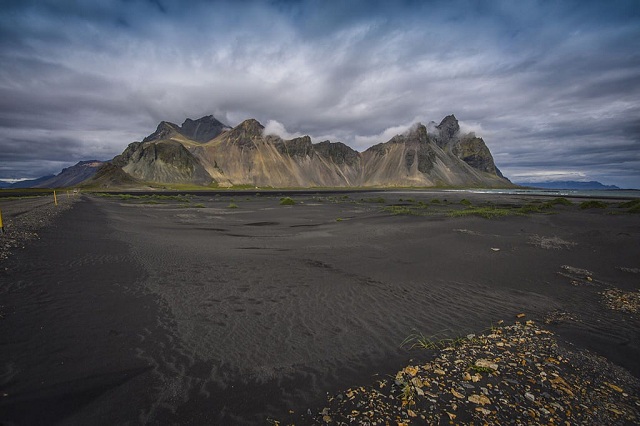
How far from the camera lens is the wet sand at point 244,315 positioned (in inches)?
201

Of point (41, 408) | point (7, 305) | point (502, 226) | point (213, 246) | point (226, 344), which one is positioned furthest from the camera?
point (502, 226)

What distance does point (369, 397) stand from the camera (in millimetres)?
5066

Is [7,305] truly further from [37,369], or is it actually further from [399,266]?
[399,266]

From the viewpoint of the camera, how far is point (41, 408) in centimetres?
463

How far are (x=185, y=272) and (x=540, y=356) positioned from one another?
1187 cm

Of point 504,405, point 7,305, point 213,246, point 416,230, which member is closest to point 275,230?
point 213,246

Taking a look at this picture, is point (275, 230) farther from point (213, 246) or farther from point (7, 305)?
point (7, 305)

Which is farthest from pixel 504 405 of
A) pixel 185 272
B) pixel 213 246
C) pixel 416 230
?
pixel 416 230

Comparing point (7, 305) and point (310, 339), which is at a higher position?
point (7, 305)

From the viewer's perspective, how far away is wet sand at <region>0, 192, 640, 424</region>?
512 centimetres

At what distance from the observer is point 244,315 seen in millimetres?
8539

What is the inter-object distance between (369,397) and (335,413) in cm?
69

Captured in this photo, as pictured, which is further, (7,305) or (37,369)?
(7,305)

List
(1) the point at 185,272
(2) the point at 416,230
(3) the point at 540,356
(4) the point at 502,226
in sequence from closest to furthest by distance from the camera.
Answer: (3) the point at 540,356
(1) the point at 185,272
(2) the point at 416,230
(4) the point at 502,226
